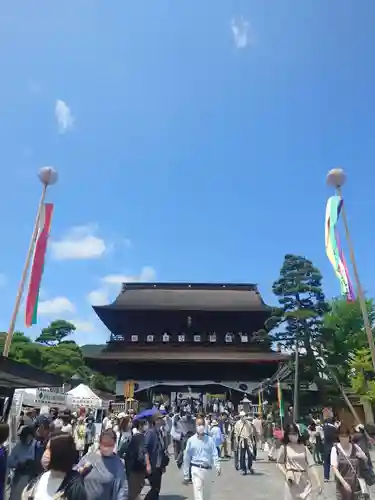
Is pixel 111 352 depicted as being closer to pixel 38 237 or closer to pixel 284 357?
pixel 284 357

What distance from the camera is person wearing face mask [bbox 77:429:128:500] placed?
402 centimetres

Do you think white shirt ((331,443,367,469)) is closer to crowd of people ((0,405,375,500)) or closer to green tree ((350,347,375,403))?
crowd of people ((0,405,375,500))

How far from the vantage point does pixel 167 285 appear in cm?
4062

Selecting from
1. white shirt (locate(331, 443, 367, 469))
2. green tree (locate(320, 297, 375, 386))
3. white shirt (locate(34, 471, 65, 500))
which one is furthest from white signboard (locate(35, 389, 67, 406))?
green tree (locate(320, 297, 375, 386))

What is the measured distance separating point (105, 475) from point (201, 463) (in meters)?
3.35

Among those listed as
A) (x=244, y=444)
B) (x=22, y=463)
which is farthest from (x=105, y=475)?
(x=244, y=444)

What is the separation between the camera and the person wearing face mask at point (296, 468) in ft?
18.5

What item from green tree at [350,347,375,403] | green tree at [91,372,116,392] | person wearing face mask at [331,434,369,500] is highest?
green tree at [91,372,116,392]

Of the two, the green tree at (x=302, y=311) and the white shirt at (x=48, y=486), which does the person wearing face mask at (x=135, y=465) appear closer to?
the white shirt at (x=48, y=486)

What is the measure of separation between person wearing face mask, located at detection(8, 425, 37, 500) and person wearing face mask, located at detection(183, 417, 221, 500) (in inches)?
96.8

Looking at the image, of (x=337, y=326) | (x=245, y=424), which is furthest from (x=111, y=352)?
(x=245, y=424)

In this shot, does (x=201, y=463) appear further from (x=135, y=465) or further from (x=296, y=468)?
(x=296, y=468)

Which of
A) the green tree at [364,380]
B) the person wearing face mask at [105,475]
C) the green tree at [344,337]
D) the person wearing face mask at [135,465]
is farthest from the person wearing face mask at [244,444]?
the green tree at [344,337]

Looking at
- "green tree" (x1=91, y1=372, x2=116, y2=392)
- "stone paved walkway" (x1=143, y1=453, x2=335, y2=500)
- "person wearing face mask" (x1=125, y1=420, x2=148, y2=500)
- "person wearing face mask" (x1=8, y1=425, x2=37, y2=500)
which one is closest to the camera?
"person wearing face mask" (x1=8, y1=425, x2=37, y2=500)
